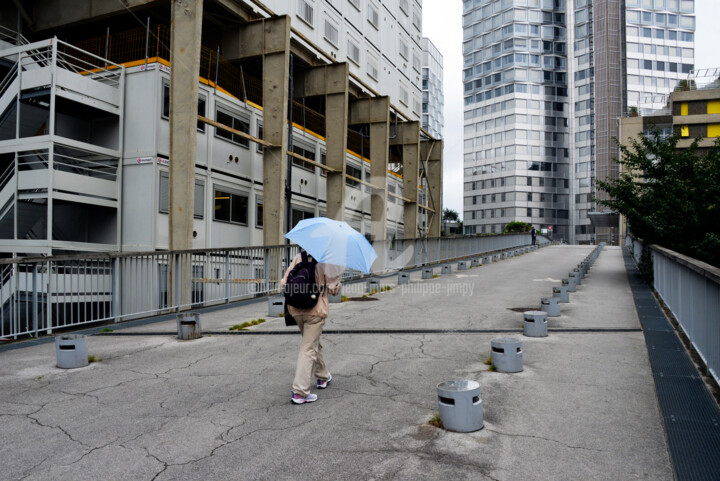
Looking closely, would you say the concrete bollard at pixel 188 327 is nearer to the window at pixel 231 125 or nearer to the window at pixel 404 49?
the window at pixel 231 125

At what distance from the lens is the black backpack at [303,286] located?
207 inches

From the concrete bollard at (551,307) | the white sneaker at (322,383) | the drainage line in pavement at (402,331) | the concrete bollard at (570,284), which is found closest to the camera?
the white sneaker at (322,383)

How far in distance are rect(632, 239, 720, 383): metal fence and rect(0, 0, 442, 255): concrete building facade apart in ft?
41.3

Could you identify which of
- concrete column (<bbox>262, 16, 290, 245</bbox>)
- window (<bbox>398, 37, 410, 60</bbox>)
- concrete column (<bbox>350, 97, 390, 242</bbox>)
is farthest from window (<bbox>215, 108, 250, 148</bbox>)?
window (<bbox>398, 37, 410, 60</bbox>)

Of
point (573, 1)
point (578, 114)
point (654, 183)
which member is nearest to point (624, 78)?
point (578, 114)

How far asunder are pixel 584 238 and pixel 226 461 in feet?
331

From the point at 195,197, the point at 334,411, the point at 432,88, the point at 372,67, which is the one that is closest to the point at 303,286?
the point at 334,411

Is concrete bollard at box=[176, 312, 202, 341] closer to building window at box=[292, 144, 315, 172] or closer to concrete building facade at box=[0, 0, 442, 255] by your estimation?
concrete building facade at box=[0, 0, 442, 255]

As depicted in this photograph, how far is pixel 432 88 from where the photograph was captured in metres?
114

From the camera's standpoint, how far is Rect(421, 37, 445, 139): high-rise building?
361 feet

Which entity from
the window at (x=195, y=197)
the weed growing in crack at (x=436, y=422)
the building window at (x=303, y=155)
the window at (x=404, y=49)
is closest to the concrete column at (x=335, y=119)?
the building window at (x=303, y=155)

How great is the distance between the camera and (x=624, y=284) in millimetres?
17344

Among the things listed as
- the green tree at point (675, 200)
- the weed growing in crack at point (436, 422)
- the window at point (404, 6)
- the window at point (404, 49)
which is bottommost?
the weed growing in crack at point (436, 422)

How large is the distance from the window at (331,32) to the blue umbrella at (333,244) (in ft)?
81.4
